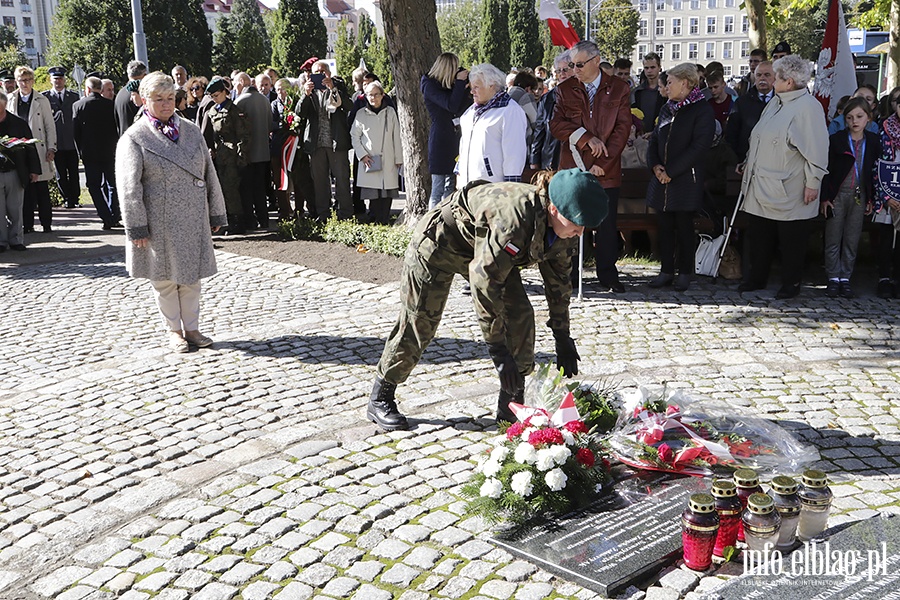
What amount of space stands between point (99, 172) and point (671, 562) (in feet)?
38.2

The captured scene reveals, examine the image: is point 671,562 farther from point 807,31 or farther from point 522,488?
point 807,31

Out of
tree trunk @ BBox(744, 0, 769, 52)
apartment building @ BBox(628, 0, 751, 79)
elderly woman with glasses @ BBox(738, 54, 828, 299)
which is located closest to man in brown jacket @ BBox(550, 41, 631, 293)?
elderly woman with glasses @ BBox(738, 54, 828, 299)

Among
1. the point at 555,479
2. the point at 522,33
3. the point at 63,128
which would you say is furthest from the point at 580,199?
the point at 522,33

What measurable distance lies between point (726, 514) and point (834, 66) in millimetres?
8106

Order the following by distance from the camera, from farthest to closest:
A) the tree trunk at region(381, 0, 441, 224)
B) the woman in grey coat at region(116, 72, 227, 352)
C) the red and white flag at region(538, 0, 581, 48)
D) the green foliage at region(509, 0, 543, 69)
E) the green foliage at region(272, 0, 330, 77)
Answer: the green foliage at region(509, 0, 543, 69), the green foliage at region(272, 0, 330, 77), the tree trunk at region(381, 0, 441, 224), the red and white flag at region(538, 0, 581, 48), the woman in grey coat at region(116, 72, 227, 352)

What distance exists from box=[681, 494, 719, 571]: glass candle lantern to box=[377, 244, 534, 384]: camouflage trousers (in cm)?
160

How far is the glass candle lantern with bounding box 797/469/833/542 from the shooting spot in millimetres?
3980

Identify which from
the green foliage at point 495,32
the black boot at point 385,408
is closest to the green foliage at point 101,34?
the green foliage at point 495,32

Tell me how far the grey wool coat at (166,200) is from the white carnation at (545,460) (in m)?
3.95

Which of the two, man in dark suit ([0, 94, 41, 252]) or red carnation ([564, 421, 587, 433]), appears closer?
red carnation ([564, 421, 587, 433])

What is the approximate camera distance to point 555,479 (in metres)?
4.22

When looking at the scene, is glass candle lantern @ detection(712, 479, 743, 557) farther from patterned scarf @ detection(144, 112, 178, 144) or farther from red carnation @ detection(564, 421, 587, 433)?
patterned scarf @ detection(144, 112, 178, 144)

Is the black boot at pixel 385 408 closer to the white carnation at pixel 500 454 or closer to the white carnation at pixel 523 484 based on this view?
the white carnation at pixel 500 454

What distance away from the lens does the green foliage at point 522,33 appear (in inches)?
2511
